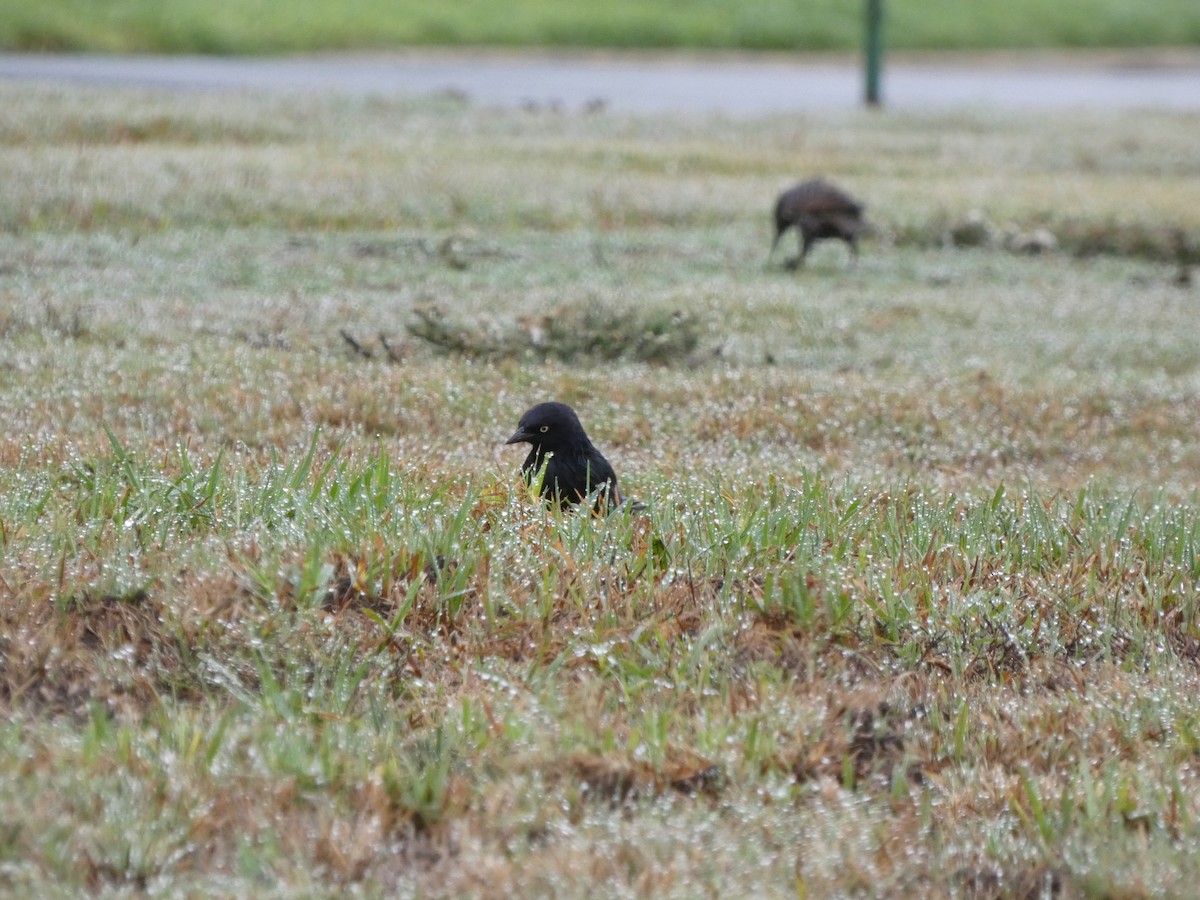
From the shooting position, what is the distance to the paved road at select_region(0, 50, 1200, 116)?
23297mm

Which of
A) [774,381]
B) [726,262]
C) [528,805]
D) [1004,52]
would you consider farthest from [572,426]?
[1004,52]

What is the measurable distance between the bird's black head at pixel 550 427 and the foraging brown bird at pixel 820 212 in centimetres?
742

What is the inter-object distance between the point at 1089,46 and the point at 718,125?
23.1 metres

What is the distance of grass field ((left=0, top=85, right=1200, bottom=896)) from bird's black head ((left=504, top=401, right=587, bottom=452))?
190 mm

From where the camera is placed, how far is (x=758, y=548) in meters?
4.58

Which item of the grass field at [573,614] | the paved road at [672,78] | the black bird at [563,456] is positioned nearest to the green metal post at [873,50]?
the paved road at [672,78]

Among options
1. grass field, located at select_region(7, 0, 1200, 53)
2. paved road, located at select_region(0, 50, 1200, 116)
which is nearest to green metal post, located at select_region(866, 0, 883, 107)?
paved road, located at select_region(0, 50, 1200, 116)

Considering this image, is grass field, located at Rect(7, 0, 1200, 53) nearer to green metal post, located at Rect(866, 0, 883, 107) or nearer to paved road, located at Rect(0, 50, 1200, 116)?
paved road, located at Rect(0, 50, 1200, 116)

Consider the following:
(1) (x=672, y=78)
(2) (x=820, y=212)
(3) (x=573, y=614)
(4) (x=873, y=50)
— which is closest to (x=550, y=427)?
(3) (x=573, y=614)

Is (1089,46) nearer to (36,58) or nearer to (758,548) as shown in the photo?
(36,58)

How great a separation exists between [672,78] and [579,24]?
7.58m

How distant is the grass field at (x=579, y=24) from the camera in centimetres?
2923

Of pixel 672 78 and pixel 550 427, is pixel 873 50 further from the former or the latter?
pixel 550 427

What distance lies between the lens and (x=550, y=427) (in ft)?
17.4
